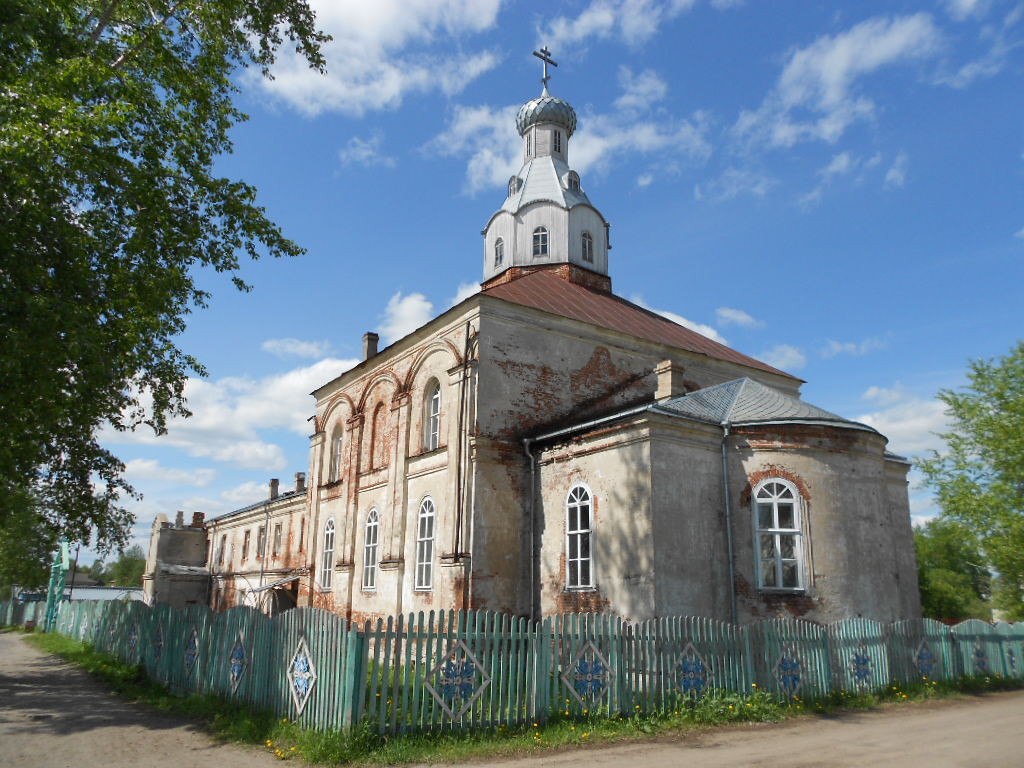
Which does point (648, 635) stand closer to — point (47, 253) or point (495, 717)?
point (495, 717)

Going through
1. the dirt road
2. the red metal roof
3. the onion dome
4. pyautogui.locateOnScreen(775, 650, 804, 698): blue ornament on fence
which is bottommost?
the dirt road

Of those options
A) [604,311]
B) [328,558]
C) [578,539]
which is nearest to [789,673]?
[578,539]

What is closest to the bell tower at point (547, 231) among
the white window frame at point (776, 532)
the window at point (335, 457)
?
the window at point (335, 457)

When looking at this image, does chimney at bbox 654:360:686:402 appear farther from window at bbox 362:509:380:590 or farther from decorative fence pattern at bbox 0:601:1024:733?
window at bbox 362:509:380:590

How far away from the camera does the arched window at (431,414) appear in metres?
19.7

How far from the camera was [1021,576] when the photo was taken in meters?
23.8

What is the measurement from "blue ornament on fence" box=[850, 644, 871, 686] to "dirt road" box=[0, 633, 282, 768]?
9.94 meters

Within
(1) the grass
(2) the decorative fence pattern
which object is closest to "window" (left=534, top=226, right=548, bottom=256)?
(2) the decorative fence pattern

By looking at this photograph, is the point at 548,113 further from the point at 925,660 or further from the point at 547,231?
the point at 925,660

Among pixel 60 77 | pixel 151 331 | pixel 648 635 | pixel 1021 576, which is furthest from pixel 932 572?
pixel 60 77

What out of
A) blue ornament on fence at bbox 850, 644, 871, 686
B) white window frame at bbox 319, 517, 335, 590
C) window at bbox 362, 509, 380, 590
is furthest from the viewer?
white window frame at bbox 319, 517, 335, 590

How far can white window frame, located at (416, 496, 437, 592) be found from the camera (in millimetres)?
18297

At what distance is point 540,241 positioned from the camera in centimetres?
2547

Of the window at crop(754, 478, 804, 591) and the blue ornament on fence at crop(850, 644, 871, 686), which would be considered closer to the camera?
the blue ornament on fence at crop(850, 644, 871, 686)
